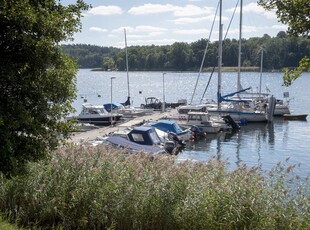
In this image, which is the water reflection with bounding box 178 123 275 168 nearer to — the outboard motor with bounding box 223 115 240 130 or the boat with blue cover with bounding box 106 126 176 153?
the outboard motor with bounding box 223 115 240 130

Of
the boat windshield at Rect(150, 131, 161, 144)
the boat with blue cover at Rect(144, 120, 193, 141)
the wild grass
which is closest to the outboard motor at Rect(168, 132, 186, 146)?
the boat with blue cover at Rect(144, 120, 193, 141)

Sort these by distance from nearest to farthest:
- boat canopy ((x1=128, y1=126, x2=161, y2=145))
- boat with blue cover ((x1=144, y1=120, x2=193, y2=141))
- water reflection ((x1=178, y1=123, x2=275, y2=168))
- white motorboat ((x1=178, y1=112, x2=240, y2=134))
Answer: boat canopy ((x1=128, y1=126, x2=161, y2=145)) < water reflection ((x1=178, y1=123, x2=275, y2=168)) < boat with blue cover ((x1=144, y1=120, x2=193, y2=141)) < white motorboat ((x1=178, y1=112, x2=240, y2=134))

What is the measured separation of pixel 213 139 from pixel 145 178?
92.1 ft

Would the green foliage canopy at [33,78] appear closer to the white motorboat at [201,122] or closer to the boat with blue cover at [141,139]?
the boat with blue cover at [141,139]

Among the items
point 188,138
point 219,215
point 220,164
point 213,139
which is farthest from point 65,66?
point 213,139

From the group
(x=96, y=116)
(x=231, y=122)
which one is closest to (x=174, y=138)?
(x=231, y=122)

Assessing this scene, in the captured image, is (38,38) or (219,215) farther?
(219,215)

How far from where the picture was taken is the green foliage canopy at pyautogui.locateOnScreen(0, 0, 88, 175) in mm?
6398

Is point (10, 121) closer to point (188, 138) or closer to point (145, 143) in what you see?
point (145, 143)

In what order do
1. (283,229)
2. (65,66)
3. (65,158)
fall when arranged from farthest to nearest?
1. (65,158)
2. (283,229)
3. (65,66)

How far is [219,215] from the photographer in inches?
350

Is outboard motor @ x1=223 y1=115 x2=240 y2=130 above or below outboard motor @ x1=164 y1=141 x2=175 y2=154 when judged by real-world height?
below

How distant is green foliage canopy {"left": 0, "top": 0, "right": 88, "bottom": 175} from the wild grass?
2.42 metres

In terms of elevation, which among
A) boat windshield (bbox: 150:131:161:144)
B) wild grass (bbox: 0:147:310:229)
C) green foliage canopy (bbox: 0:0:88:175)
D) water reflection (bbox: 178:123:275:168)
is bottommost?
water reflection (bbox: 178:123:275:168)
